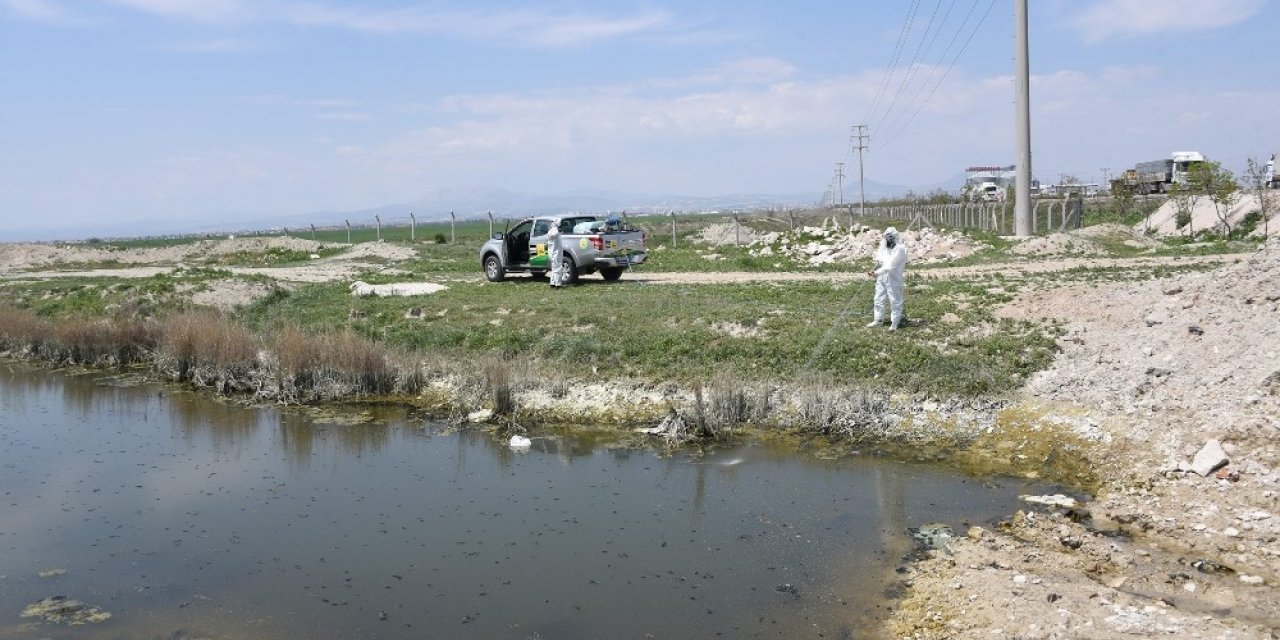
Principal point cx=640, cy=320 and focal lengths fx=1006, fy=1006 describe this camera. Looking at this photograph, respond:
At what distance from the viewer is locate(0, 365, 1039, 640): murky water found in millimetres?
8375

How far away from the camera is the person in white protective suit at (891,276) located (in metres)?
15.9

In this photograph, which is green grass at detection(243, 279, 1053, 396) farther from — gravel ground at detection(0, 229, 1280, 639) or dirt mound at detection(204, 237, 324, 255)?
dirt mound at detection(204, 237, 324, 255)

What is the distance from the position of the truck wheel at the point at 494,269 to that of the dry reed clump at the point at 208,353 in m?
8.56

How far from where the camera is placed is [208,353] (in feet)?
61.1

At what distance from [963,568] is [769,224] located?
56889mm

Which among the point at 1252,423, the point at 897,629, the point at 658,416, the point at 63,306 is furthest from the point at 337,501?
the point at 63,306

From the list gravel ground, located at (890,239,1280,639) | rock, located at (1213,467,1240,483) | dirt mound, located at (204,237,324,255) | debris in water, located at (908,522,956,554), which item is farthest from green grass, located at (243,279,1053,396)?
dirt mound, located at (204,237,324,255)

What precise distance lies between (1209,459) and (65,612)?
36.3 feet

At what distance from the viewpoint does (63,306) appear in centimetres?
2634

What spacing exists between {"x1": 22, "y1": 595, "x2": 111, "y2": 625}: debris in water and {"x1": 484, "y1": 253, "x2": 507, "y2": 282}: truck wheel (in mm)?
18916

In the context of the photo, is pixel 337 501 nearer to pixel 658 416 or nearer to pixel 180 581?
Answer: pixel 180 581

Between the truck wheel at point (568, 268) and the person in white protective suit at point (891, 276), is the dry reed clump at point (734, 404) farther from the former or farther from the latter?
the truck wheel at point (568, 268)

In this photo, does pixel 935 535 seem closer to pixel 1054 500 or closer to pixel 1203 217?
pixel 1054 500

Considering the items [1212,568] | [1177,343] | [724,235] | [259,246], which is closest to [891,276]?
[1177,343]
